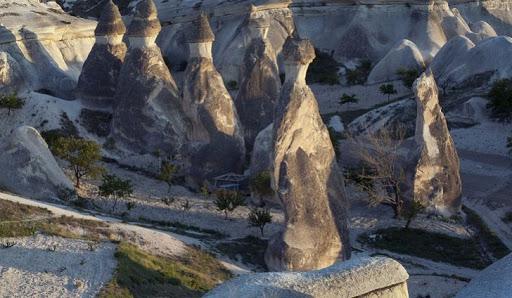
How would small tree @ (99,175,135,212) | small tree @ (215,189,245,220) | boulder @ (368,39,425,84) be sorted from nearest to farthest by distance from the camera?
small tree @ (215,189,245,220) < small tree @ (99,175,135,212) < boulder @ (368,39,425,84)

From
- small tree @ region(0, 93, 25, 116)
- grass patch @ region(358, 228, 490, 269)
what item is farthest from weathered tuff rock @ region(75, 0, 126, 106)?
grass patch @ region(358, 228, 490, 269)

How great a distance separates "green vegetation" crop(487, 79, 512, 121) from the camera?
35.2m

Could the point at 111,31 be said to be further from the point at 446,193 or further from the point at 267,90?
the point at 446,193

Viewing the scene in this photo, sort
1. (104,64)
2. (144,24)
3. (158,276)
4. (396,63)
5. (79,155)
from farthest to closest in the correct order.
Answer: (396,63), (104,64), (144,24), (79,155), (158,276)

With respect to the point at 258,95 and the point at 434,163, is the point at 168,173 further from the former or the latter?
the point at 434,163

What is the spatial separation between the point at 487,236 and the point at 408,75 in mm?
17839

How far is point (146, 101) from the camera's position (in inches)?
1264

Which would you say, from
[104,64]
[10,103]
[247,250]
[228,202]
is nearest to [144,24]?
[104,64]

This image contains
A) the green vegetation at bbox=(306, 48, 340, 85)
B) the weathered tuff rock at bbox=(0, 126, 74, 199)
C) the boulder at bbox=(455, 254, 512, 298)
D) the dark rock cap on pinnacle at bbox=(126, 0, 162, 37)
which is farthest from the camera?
the green vegetation at bbox=(306, 48, 340, 85)

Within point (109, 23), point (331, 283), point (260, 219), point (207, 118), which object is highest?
point (331, 283)

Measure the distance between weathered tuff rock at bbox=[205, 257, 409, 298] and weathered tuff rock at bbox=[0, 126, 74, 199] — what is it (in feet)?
42.1

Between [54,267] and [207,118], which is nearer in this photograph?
[54,267]

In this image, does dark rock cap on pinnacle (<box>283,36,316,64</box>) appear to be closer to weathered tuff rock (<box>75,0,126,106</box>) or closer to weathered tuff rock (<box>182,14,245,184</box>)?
weathered tuff rock (<box>182,14,245,184</box>)

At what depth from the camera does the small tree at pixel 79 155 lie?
28.5 metres
